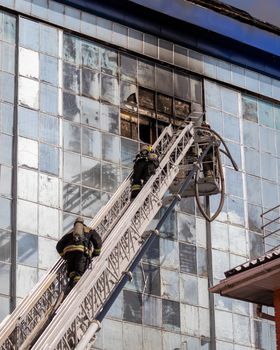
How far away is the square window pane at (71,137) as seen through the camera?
134 feet

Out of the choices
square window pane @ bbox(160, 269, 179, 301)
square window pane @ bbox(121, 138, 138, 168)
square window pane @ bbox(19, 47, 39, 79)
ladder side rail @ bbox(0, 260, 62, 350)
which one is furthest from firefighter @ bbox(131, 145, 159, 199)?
ladder side rail @ bbox(0, 260, 62, 350)

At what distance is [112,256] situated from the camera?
34.0 metres

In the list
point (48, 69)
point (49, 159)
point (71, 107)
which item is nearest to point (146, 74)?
point (71, 107)

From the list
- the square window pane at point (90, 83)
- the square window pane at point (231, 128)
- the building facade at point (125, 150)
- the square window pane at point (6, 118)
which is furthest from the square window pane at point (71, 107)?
the square window pane at point (231, 128)

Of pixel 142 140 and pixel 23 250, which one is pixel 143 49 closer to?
pixel 142 140

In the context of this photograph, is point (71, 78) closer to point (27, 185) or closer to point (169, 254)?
point (27, 185)

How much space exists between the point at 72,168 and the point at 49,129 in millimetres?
1201

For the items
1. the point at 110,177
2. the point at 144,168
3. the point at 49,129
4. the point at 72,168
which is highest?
the point at 49,129

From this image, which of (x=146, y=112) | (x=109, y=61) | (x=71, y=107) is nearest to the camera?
(x=71, y=107)

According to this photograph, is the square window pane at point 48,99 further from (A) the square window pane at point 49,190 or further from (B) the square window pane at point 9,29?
(A) the square window pane at point 49,190

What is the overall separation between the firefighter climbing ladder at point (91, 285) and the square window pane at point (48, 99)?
3672 millimetres

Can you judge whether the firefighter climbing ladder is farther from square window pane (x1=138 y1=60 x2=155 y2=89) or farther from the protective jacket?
square window pane (x1=138 y1=60 x2=155 y2=89)

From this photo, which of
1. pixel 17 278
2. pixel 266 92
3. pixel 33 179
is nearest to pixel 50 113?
pixel 33 179

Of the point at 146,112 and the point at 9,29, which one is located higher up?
the point at 9,29
